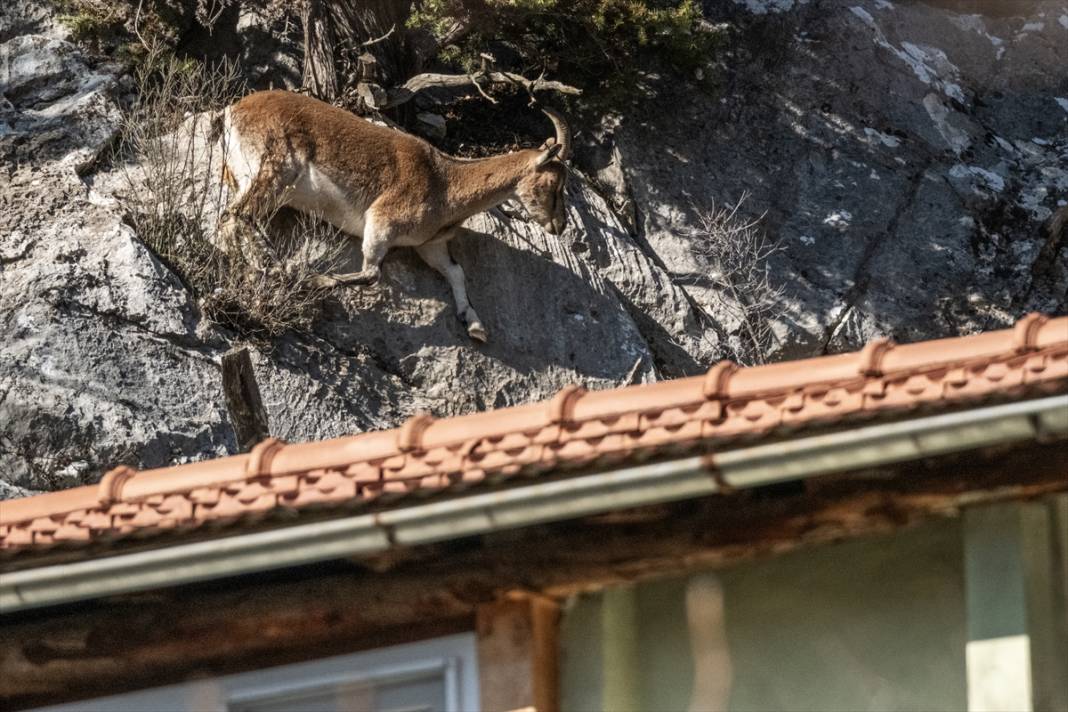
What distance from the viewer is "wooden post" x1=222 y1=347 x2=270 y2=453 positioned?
8.58 metres

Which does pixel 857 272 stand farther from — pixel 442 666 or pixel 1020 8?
pixel 442 666

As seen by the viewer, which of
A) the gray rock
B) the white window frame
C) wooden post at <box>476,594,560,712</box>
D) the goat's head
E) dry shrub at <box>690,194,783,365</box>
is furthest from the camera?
the gray rock

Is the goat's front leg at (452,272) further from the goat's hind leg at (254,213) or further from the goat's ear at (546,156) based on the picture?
the goat's hind leg at (254,213)

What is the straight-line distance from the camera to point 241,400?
864cm

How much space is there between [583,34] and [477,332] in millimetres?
2983

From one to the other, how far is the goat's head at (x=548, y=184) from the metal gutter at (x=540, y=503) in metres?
8.89

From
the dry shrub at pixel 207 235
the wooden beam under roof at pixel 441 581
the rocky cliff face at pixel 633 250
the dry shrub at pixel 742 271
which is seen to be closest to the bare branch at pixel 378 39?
the rocky cliff face at pixel 633 250

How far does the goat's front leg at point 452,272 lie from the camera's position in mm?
13758

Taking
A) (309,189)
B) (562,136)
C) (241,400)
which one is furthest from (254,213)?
(241,400)

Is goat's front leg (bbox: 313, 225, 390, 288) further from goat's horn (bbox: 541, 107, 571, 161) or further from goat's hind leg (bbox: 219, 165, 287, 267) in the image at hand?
goat's horn (bbox: 541, 107, 571, 161)

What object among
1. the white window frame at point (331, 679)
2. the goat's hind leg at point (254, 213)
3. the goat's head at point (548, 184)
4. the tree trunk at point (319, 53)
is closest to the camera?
the white window frame at point (331, 679)

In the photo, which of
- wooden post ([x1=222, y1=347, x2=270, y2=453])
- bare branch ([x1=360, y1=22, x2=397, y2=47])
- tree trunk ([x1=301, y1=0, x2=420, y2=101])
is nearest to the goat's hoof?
tree trunk ([x1=301, y1=0, x2=420, y2=101])

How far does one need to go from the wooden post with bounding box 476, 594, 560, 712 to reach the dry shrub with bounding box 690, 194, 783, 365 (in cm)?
924

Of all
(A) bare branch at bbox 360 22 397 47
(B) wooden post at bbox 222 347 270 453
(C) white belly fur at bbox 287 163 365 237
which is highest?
(A) bare branch at bbox 360 22 397 47
